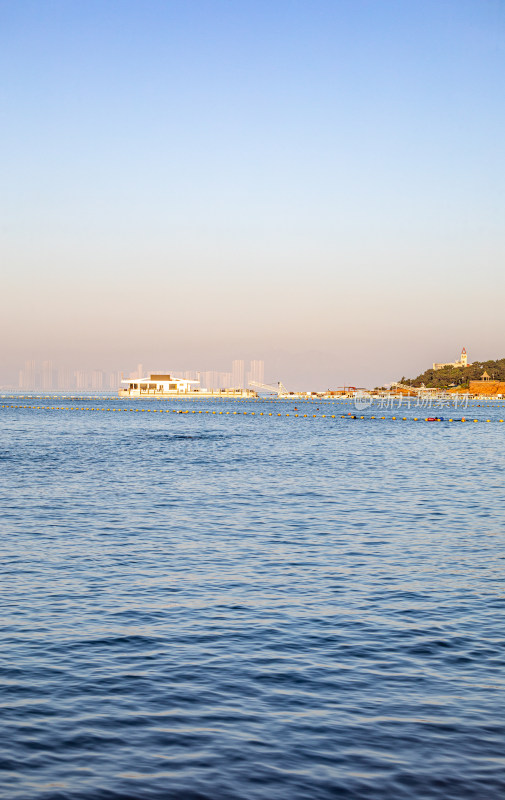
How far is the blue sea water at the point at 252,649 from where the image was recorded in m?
10.9

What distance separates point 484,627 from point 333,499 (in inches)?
830

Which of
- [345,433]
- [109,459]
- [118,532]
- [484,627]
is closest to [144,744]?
[484,627]

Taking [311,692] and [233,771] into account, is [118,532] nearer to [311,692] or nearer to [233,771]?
[311,692]

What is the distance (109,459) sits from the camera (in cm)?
6234

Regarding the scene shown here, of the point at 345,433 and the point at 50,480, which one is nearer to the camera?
the point at 50,480

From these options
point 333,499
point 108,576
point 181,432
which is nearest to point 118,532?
point 108,576

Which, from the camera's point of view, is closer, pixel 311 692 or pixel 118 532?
pixel 311 692

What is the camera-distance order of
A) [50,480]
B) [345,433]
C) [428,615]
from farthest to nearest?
[345,433] → [50,480] → [428,615]

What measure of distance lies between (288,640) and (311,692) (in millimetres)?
2855

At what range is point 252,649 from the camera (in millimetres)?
15883

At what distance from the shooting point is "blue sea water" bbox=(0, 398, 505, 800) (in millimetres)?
10859

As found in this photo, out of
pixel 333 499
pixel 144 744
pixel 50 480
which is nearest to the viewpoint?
pixel 144 744

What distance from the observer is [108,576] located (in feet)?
72.3

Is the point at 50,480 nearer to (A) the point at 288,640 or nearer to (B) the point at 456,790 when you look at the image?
(A) the point at 288,640
